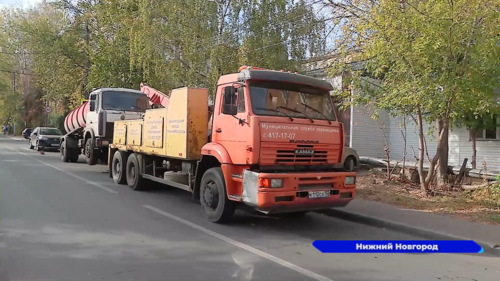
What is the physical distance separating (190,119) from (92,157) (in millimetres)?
7802

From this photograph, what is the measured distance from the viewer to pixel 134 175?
434 inches

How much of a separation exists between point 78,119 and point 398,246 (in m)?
14.2

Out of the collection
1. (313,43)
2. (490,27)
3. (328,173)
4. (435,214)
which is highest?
(313,43)

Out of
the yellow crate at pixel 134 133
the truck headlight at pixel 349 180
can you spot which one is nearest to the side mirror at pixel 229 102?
the truck headlight at pixel 349 180

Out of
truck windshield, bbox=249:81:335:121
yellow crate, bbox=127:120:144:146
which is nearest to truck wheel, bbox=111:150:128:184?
yellow crate, bbox=127:120:144:146

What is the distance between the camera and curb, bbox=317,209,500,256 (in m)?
6.34

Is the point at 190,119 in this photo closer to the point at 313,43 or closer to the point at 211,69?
the point at 211,69

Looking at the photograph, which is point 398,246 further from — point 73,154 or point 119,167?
point 73,154

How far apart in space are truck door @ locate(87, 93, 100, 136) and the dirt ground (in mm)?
9199

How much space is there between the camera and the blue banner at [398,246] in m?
6.21

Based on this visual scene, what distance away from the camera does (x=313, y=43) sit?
1633cm

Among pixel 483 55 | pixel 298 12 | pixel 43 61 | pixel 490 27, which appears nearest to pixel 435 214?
pixel 483 55

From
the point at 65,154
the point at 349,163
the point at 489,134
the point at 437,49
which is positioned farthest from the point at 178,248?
the point at 65,154

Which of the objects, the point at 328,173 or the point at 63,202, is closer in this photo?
Answer: the point at 328,173
